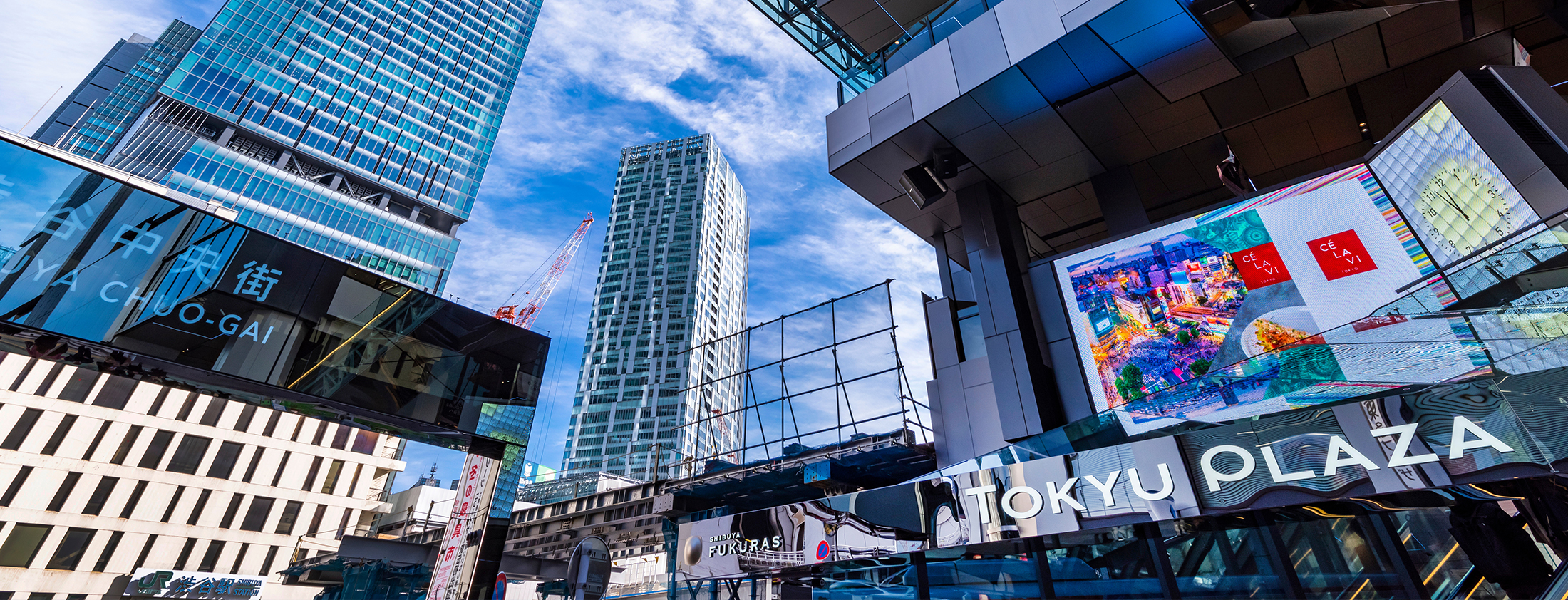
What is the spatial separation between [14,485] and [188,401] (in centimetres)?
957

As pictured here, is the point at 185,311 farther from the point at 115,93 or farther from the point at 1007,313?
the point at 115,93

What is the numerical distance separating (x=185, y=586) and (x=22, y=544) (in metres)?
9.68

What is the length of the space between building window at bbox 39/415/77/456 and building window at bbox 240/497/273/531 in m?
10.6

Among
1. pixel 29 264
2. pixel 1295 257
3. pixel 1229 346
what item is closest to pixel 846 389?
pixel 1229 346

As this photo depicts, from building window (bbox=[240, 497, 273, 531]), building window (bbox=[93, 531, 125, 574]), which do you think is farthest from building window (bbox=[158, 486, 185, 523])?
building window (bbox=[240, 497, 273, 531])

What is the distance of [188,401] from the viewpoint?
45.1m

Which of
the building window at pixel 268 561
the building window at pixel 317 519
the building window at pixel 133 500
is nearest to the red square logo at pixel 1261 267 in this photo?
the building window at pixel 268 561

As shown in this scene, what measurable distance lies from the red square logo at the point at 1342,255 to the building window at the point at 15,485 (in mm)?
60688

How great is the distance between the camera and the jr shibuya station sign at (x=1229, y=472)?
16.0ft

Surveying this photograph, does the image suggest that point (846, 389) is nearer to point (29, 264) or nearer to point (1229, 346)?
point (1229, 346)

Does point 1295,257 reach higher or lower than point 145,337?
higher

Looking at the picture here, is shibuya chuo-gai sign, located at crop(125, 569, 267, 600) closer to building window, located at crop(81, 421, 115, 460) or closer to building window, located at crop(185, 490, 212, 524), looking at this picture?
building window, located at crop(185, 490, 212, 524)

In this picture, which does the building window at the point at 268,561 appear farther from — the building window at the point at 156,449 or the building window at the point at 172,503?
the building window at the point at 156,449

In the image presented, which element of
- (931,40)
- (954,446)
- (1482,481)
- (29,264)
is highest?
(931,40)
